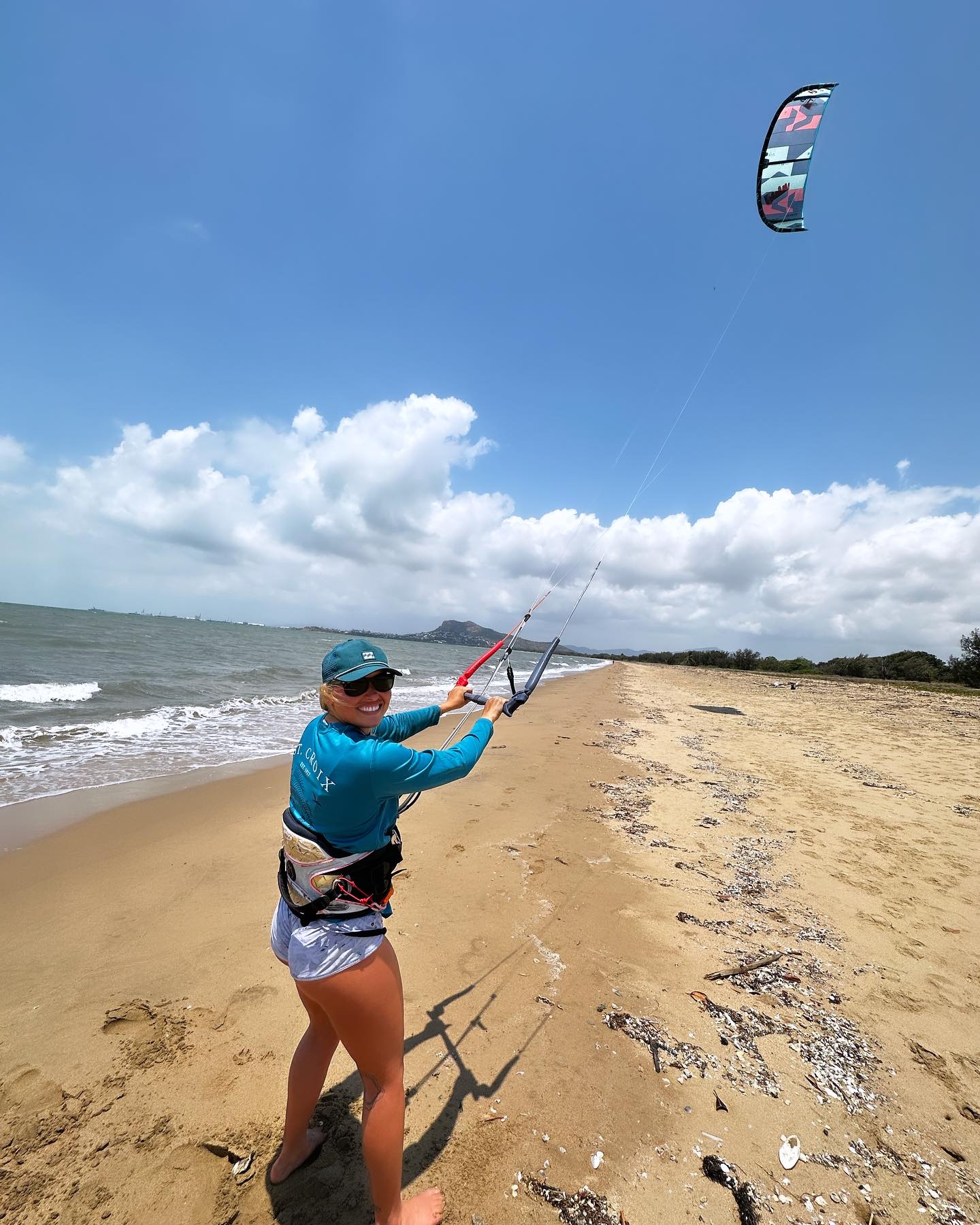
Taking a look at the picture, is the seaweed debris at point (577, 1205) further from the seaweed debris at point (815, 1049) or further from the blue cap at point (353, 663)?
the blue cap at point (353, 663)

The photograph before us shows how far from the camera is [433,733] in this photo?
536 inches

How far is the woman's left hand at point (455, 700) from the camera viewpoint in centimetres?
293

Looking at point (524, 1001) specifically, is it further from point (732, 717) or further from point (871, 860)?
point (732, 717)

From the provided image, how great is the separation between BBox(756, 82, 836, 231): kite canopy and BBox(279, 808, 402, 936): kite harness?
809 cm

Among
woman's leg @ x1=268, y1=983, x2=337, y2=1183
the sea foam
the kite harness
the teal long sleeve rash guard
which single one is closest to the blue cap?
the teal long sleeve rash guard

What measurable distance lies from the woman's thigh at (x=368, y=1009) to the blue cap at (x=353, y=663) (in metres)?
1.03

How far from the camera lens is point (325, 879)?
1.85 m

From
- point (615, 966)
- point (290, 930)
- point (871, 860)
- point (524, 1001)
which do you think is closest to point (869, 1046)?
point (615, 966)

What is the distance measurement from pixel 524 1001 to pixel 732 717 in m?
16.7

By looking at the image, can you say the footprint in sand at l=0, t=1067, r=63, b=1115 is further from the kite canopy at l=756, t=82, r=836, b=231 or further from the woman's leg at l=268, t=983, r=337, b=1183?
the kite canopy at l=756, t=82, r=836, b=231

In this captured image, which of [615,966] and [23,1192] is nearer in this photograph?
[23,1192]

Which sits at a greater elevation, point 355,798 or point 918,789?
point 355,798

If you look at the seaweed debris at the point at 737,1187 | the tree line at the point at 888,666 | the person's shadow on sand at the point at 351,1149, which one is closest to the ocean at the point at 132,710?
the person's shadow on sand at the point at 351,1149

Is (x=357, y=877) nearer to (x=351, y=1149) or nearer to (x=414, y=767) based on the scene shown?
(x=414, y=767)
